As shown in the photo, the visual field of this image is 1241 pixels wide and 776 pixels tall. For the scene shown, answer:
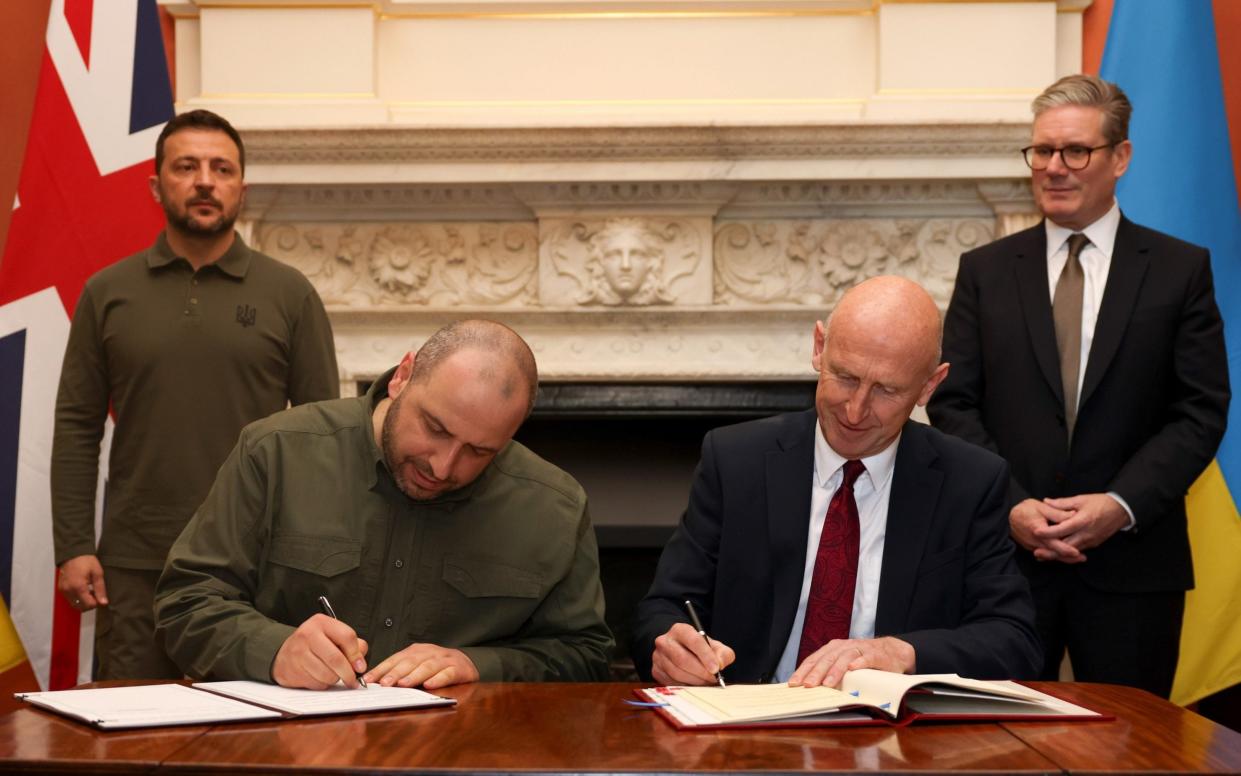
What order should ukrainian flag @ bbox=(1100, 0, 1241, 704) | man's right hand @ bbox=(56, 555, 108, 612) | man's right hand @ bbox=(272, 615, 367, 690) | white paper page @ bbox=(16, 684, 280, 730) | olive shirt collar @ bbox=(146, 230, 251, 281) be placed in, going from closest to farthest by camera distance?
white paper page @ bbox=(16, 684, 280, 730)
man's right hand @ bbox=(272, 615, 367, 690)
man's right hand @ bbox=(56, 555, 108, 612)
olive shirt collar @ bbox=(146, 230, 251, 281)
ukrainian flag @ bbox=(1100, 0, 1241, 704)

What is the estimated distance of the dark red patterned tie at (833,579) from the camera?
1954 millimetres

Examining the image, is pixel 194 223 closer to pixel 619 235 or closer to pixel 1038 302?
pixel 619 235

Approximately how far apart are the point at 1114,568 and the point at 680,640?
4.34 ft

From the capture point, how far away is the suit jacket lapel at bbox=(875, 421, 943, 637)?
77.0 inches

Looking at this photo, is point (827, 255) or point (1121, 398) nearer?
point (1121, 398)

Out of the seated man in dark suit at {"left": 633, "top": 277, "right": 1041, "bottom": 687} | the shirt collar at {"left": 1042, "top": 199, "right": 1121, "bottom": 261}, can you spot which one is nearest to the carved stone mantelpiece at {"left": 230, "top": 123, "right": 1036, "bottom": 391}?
the shirt collar at {"left": 1042, "top": 199, "right": 1121, "bottom": 261}

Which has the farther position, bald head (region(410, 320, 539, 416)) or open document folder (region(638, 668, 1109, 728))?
bald head (region(410, 320, 539, 416))

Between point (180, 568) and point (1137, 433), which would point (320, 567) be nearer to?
point (180, 568)

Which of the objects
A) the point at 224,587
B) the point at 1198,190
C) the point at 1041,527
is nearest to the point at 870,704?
the point at 224,587

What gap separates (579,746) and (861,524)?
0.86 metres

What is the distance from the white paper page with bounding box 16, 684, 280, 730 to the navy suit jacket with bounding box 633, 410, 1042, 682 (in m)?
0.67

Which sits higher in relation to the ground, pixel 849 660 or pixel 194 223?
pixel 194 223

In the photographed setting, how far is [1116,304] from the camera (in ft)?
9.03

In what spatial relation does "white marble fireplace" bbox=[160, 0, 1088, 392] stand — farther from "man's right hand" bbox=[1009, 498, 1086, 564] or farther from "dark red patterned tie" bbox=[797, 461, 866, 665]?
"dark red patterned tie" bbox=[797, 461, 866, 665]
